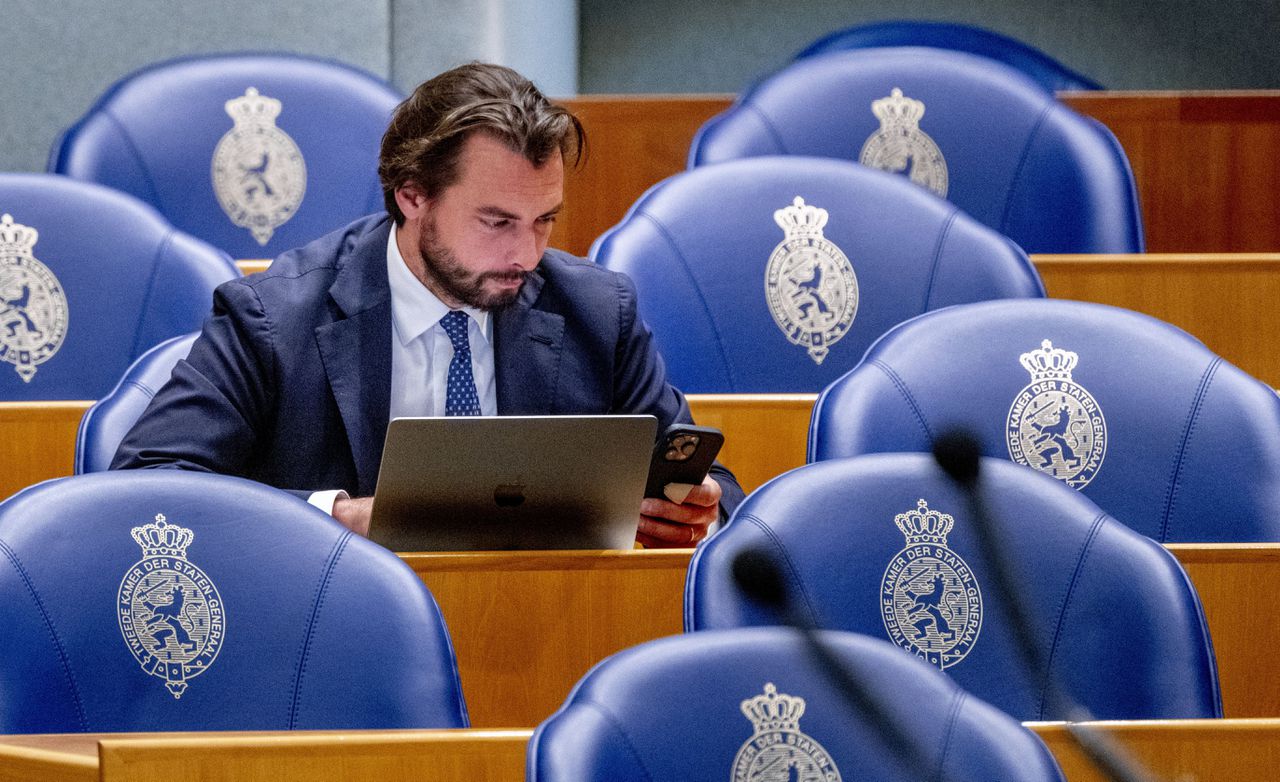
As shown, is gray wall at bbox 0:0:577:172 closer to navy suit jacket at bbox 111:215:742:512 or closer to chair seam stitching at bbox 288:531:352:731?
navy suit jacket at bbox 111:215:742:512

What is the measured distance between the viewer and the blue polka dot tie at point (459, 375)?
1398 millimetres

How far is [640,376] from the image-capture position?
1.45 m

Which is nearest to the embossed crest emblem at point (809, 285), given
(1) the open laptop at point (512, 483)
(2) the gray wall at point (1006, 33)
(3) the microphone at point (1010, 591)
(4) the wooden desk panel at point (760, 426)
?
(4) the wooden desk panel at point (760, 426)

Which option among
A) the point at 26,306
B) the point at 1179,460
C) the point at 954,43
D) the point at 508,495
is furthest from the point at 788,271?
the point at 954,43

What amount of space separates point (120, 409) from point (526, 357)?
31 cm

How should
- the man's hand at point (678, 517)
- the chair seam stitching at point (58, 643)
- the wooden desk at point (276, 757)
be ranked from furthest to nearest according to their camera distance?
the man's hand at point (678, 517) → the chair seam stitching at point (58, 643) → the wooden desk at point (276, 757)

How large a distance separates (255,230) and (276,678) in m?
1.09

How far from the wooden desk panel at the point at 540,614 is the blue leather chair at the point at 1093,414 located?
0.62 feet

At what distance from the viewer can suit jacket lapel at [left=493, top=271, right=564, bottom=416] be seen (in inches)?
55.6

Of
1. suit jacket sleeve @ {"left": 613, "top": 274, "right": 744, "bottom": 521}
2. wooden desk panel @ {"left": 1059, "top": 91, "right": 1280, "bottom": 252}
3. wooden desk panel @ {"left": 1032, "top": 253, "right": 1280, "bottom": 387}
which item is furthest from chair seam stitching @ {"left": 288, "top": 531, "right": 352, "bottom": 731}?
wooden desk panel @ {"left": 1059, "top": 91, "right": 1280, "bottom": 252}

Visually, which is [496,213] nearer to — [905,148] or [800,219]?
[800,219]

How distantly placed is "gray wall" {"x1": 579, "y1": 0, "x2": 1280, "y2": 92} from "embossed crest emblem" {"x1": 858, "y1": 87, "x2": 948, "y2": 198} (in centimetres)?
104

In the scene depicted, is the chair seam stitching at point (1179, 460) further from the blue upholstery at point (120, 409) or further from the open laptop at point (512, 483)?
the blue upholstery at point (120, 409)

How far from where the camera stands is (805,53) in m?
2.88
